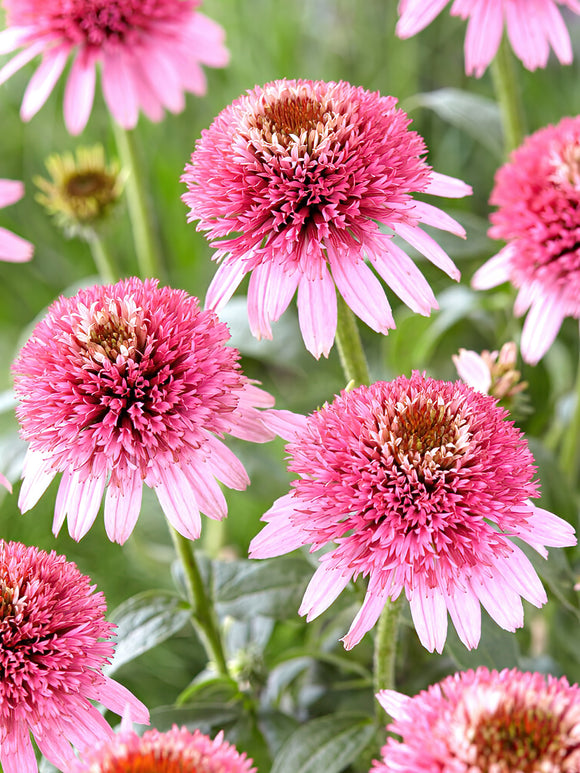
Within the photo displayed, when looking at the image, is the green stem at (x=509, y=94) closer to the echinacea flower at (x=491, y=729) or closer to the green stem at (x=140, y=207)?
the green stem at (x=140, y=207)

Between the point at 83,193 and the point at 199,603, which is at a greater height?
the point at 83,193

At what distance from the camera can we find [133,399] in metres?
0.46

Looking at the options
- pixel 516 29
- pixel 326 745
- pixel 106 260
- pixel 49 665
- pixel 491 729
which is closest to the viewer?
pixel 491 729

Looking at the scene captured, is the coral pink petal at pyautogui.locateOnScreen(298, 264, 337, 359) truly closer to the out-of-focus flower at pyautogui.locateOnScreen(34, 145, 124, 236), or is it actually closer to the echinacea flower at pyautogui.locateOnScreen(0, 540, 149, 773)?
the echinacea flower at pyautogui.locateOnScreen(0, 540, 149, 773)

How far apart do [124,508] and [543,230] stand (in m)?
0.31

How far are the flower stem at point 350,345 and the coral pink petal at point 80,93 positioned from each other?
346mm

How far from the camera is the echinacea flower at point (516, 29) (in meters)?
0.69

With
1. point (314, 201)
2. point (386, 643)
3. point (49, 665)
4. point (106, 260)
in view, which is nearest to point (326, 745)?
point (386, 643)

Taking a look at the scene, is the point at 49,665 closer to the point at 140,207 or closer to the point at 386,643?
the point at 386,643

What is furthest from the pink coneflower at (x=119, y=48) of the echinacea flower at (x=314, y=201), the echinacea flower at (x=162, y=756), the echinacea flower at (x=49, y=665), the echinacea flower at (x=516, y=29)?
the echinacea flower at (x=162, y=756)

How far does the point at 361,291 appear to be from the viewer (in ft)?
1.56

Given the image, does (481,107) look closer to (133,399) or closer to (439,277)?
(439,277)

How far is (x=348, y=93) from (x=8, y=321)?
0.82m

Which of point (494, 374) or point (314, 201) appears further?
point (494, 374)
